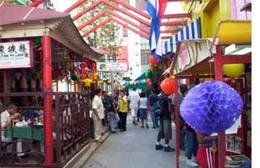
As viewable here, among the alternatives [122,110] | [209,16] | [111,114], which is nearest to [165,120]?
[209,16]

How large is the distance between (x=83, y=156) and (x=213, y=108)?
881cm

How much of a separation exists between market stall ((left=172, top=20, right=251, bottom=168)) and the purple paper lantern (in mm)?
250

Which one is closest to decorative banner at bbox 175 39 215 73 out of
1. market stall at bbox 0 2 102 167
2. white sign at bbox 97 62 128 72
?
market stall at bbox 0 2 102 167

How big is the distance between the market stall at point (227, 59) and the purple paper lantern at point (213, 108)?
0.25m

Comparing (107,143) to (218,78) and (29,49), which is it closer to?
(29,49)

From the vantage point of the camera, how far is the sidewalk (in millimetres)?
12000

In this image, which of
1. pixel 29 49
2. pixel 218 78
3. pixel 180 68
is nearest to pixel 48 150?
pixel 29 49

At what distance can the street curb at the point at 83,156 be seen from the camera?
11.7 metres

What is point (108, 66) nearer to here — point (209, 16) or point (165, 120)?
point (209, 16)

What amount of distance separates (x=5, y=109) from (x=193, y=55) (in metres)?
5.99

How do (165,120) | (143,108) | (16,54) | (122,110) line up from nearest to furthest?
(16,54) → (165,120) → (122,110) → (143,108)

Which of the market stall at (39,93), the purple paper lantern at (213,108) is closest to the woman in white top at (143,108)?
the market stall at (39,93)

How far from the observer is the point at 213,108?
483 cm

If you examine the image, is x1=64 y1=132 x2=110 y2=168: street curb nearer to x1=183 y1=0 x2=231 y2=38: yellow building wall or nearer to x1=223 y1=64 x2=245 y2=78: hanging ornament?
x1=223 y1=64 x2=245 y2=78: hanging ornament
